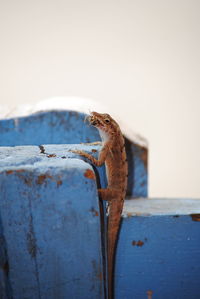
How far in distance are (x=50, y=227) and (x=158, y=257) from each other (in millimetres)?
938

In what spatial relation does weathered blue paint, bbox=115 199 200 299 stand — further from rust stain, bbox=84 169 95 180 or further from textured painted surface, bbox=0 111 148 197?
textured painted surface, bbox=0 111 148 197

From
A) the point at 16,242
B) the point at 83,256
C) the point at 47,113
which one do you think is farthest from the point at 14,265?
the point at 47,113

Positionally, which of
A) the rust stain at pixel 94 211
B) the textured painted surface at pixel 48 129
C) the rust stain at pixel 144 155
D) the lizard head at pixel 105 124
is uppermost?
the lizard head at pixel 105 124

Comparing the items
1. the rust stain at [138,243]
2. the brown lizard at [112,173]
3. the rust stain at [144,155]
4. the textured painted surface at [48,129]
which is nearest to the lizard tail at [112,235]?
the brown lizard at [112,173]

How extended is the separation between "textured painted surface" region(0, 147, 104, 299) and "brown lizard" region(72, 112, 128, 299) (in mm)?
328

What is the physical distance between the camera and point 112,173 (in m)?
1.85

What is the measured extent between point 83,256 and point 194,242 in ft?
2.89

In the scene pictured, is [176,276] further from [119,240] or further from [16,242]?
[16,242]

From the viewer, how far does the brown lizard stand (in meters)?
1.65

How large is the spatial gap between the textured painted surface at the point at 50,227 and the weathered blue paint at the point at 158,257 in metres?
0.43

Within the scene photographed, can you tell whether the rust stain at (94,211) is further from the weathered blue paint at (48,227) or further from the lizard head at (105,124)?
the lizard head at (105,124)

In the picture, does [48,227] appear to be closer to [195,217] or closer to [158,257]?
[158,257]

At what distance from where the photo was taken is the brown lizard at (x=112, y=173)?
65.1 inches

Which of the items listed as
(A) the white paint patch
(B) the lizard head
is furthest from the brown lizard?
(A) the white paint patch
